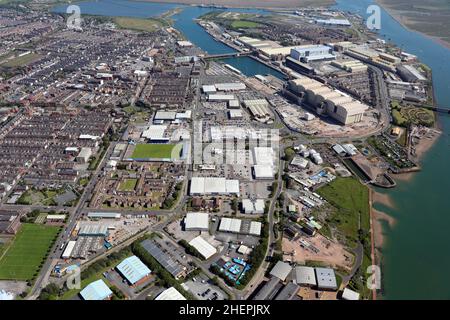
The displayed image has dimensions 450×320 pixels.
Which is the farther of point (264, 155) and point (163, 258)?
point (264, 155)

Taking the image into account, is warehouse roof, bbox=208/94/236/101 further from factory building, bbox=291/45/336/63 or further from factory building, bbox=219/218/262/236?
factory building, bbox=219/218/262/236

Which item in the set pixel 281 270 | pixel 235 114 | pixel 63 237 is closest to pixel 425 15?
pixel 235 114

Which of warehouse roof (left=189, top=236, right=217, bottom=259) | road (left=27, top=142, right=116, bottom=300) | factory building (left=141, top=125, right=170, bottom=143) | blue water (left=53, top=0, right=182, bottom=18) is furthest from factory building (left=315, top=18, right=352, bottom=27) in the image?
warehouse roof (left=189, top=236, right=217, bottom=259)

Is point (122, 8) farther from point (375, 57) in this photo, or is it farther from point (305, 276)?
point (305, 276)

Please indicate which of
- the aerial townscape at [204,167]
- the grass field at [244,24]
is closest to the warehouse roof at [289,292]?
the aerial townscape at [204,167]

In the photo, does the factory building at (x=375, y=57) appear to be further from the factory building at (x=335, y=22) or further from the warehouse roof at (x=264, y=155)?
the warehouse roof at (x=264, y=155)

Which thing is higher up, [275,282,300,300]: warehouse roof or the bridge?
the bridge
